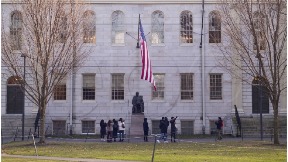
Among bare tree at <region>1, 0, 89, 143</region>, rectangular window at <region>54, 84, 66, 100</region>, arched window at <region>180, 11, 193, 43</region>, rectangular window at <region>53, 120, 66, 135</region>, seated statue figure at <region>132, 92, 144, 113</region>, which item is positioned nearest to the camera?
bare tree at <region>1, 0, 89, 143</region>

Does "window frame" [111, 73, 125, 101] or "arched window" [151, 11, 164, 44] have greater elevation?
"arched window" [151, 11, 164, 44]

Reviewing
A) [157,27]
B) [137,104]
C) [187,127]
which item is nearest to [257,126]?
[187,127]

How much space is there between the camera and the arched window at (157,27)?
131 feet

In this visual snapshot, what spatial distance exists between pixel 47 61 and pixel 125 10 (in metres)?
12.7

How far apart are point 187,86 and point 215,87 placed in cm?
212

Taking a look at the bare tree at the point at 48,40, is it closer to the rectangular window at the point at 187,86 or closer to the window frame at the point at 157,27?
the window frame at the point at 157,27

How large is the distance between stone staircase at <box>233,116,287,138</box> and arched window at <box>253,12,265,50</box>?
938 cm

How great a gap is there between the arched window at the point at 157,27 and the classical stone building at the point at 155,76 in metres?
0.08

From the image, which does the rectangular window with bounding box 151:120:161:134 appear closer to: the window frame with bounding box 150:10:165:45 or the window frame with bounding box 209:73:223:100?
the window frame with bounding box 209:73:223:100

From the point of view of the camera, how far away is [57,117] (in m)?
39.2

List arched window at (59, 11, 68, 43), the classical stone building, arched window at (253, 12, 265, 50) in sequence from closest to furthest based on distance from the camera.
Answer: arched window at (253, 12, 265, 50) → arched window at (59, 11, 68, 43) → the classical stone building

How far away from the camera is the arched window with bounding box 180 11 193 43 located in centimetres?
3991

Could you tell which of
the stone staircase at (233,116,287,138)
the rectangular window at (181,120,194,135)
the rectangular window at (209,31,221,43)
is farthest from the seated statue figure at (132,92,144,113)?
the rectangular window at (209,31,221,43)

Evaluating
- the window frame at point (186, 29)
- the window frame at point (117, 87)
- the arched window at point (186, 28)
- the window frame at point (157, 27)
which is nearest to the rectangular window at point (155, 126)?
the window frame at point (117, 87)
